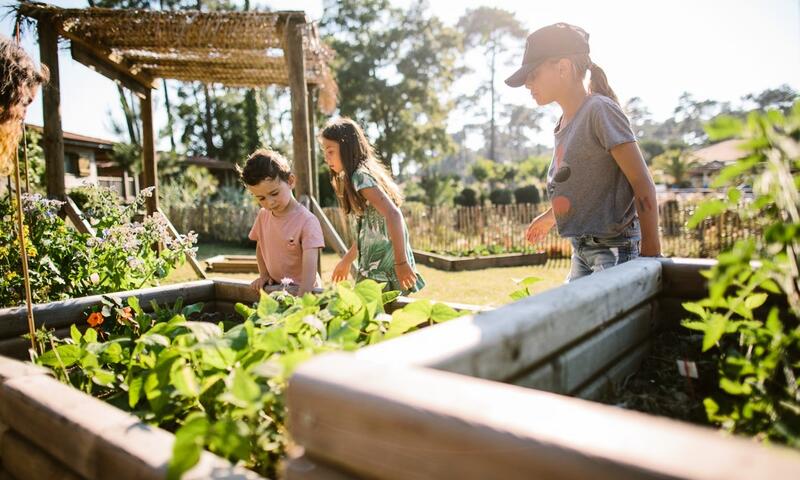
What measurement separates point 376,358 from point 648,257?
1.41 metres

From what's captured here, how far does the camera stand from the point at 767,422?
94cm

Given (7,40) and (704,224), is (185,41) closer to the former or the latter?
(7,40)

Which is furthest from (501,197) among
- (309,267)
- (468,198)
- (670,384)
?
(670,384)

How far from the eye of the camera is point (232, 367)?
1.23 meters

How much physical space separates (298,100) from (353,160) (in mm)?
2898

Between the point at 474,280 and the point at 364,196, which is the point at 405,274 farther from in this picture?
the point at 474,280

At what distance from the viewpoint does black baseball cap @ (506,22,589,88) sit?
217cm

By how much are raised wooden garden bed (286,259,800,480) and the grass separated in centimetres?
492

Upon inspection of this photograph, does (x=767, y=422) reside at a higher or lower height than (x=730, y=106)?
lower

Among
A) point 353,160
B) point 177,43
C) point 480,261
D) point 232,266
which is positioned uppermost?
point 177,43

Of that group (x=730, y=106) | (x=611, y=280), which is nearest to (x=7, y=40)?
(x=611, y=280)

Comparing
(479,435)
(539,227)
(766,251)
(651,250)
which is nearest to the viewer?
(479,435)

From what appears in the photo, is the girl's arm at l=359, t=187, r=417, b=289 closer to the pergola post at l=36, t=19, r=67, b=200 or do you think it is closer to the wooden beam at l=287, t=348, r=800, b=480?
the wooden beam at l=287, t=348, r=800, b=480

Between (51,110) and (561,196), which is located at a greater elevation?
(51,110)
